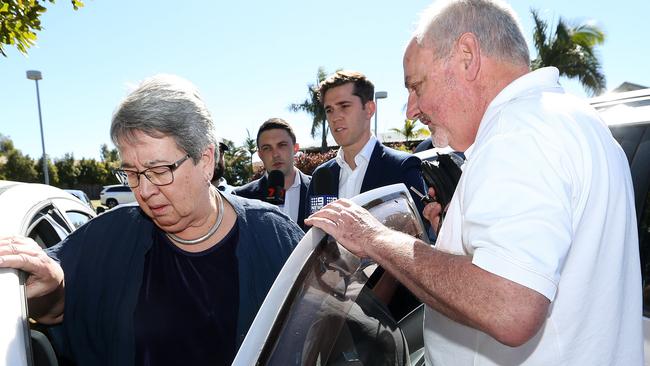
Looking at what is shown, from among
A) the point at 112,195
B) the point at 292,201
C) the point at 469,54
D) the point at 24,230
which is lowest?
the point at 112,195

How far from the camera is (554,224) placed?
3.52 feet

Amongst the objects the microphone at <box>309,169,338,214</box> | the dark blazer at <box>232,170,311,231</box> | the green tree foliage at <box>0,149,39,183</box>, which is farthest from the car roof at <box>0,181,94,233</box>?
the green tree foliage at <box>0,149,39,183</box>

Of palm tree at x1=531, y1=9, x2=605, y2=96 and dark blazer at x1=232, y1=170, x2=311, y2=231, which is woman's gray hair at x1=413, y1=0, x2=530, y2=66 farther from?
palm tree at x1=531, y1=9, x2=605, y2=96

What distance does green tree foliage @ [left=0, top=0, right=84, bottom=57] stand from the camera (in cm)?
372

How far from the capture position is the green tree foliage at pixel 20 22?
3724 mm

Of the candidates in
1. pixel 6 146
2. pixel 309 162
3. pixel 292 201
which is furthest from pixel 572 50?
pixel 6 146

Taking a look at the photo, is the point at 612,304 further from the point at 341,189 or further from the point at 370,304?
the point at 341,189

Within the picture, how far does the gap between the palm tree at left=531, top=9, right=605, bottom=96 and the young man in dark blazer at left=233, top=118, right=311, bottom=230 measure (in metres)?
20.0

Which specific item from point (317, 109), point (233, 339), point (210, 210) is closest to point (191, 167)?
point (210, 210)

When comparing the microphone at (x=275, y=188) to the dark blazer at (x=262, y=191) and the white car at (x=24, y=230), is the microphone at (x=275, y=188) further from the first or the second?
the white car at (x=24, y=230)

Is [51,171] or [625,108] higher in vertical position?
[625,108]

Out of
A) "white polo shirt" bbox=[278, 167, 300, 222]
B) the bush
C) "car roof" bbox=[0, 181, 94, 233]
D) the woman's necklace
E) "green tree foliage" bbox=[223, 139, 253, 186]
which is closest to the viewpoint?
"car roof" bbox=[0, 181, 94, 233]

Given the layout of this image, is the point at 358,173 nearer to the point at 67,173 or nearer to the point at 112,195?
the point at 112,195

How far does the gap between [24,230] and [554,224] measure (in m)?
1.60
